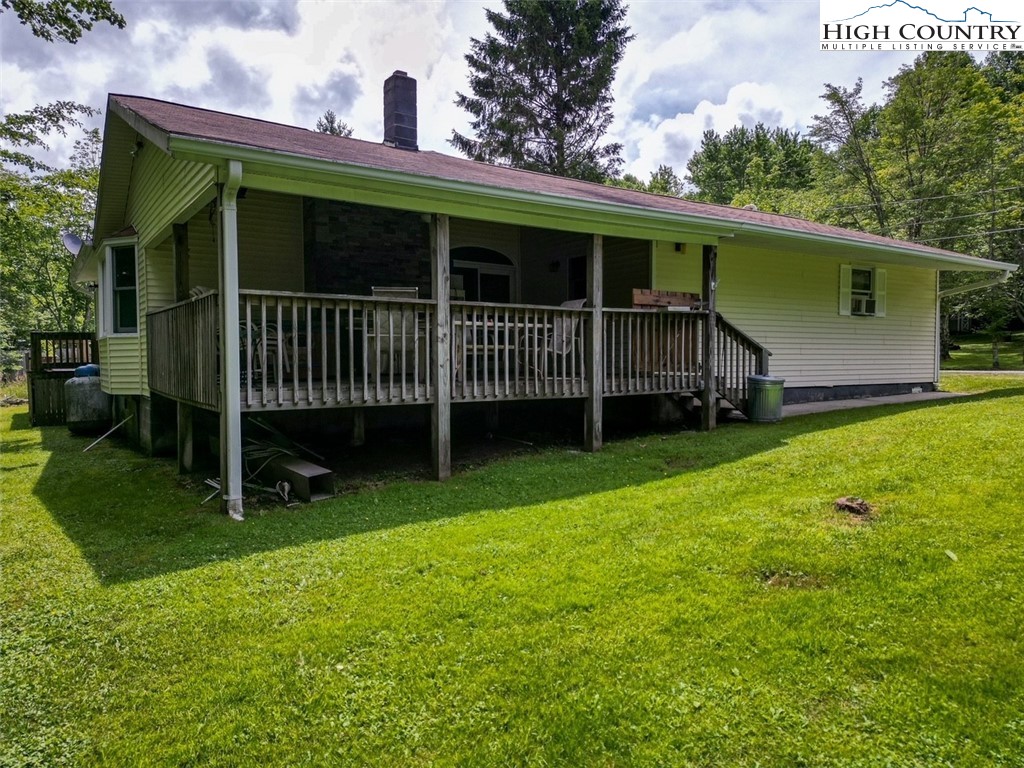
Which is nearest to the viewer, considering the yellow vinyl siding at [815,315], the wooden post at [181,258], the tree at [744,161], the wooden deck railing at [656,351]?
the wooden post at [181,258]

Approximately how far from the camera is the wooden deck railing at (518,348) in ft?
20.9

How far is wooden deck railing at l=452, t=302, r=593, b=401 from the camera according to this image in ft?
20.9

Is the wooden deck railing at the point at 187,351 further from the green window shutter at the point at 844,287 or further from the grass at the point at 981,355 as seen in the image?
the grass at the point at 981,355

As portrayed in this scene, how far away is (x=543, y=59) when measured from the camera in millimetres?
24031

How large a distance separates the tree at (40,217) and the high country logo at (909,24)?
1365 centimetres

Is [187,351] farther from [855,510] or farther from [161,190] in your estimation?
[855,510]

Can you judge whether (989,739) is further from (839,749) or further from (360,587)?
(360,587)

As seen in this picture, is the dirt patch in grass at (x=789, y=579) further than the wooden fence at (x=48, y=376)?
No

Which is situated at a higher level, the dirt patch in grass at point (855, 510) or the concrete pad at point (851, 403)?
the concrete pad at point (851, 403)

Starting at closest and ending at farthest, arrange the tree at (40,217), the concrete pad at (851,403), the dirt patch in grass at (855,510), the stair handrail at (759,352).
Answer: the dirt patch in grass at (855,510)
the stair handrail at (759,352)
the concrete pad at (851,403)
the tree at (40,217)

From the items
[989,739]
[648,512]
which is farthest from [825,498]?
[989,739]

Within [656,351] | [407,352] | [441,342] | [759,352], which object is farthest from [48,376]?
[759,352]

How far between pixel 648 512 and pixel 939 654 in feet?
7.19

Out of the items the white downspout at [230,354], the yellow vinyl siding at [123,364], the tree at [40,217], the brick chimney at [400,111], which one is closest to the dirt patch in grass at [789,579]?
the white downspout at [230,354]
